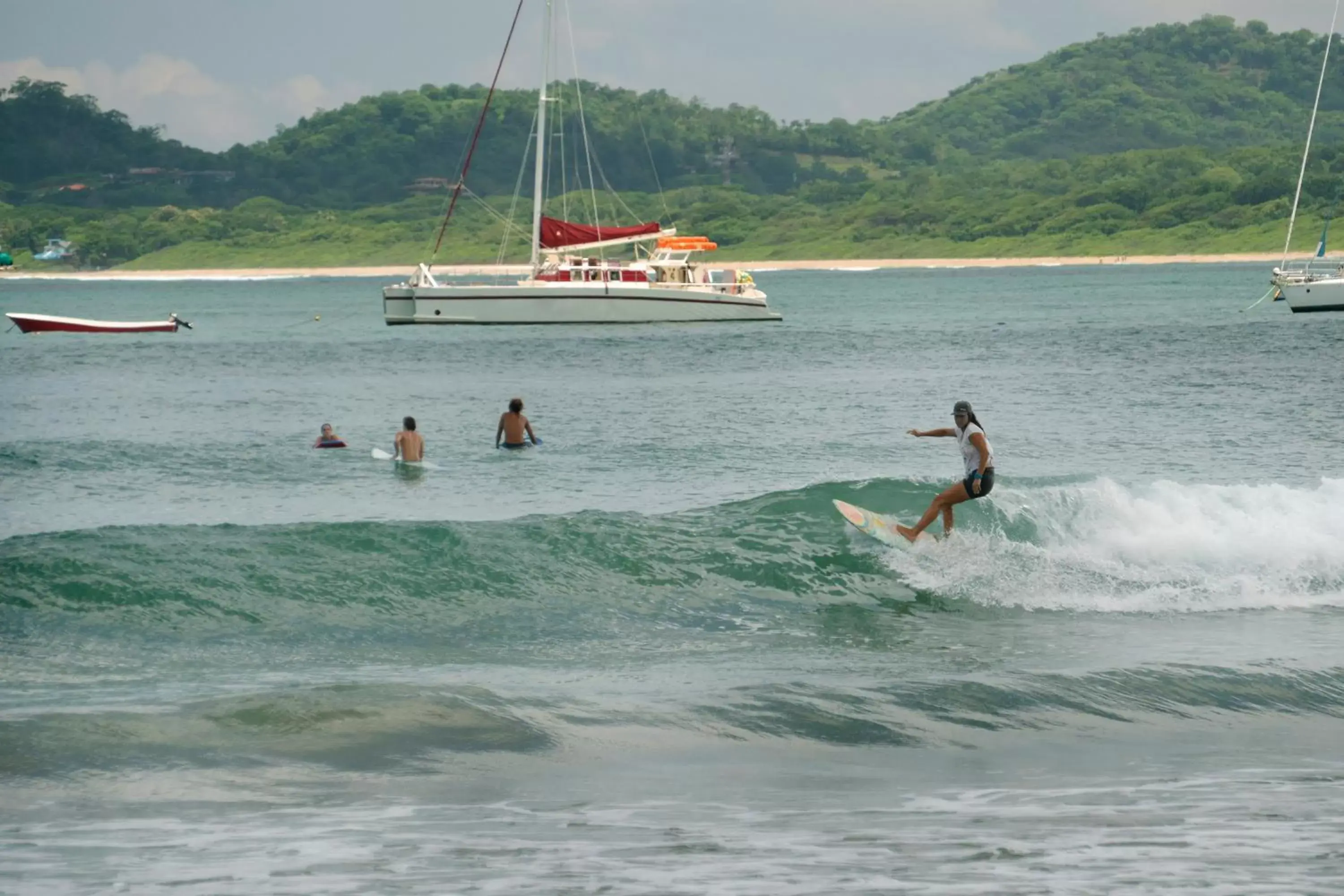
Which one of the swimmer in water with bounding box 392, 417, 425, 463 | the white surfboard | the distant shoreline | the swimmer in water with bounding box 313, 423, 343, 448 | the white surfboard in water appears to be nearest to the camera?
the white surfboard

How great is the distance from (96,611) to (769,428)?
18.3 m

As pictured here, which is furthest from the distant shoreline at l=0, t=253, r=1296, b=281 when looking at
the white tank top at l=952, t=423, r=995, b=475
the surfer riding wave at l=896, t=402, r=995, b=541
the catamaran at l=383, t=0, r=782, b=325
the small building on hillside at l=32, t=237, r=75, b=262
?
the white tank top at l=952, t=423, r=995, b=475

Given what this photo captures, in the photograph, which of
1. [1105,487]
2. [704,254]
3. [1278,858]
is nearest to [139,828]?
[1278,858]

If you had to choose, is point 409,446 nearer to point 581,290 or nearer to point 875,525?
point 875,525

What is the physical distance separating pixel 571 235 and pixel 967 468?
169 ft

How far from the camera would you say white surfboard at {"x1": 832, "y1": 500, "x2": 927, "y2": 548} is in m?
17.4

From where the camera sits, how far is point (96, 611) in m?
15.3

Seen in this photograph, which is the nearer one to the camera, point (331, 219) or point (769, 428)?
point (769, 428)

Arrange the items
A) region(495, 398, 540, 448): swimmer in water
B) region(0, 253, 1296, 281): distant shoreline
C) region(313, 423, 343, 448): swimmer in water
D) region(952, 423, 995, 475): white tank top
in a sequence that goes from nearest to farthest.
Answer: region(952, 423, 995, 475): white tank top < region(495, 398, 540, 448): swimmer in water < region(313, 423, 343, 448): swimmer in water < region(0, 253, 1296, 281): distant shoreline

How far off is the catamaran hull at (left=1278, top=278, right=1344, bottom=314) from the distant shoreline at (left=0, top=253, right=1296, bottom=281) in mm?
81357

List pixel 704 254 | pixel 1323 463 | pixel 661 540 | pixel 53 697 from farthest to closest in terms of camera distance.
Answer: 1. pixel 704 254
2. pixel 1323 463
3. pixel 661 540
4. pixel 53 697

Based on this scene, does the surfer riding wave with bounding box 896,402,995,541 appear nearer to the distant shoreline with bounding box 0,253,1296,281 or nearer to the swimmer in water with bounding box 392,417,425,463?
the swimmer in water with bounding box 392,417,425,463

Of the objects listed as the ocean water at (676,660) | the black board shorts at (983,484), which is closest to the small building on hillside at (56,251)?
the ocean water at (676,660)

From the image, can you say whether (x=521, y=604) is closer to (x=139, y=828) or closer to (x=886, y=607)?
(x=886, y=607)
